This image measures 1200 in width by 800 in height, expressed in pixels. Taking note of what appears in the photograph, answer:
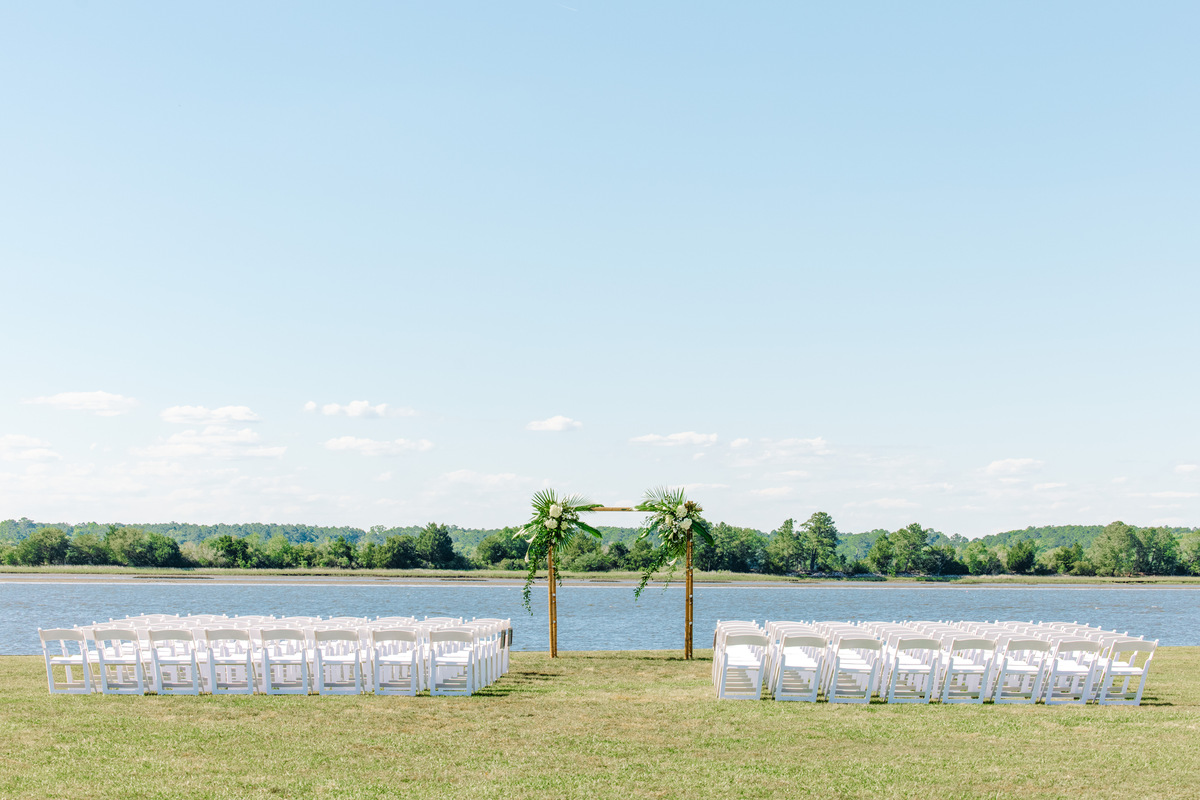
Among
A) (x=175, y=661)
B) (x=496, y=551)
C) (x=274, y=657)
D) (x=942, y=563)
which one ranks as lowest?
(x=942, y=563)

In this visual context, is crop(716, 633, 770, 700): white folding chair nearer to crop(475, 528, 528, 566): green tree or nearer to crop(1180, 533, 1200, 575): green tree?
crop(475, 528, 528, 566): green tree

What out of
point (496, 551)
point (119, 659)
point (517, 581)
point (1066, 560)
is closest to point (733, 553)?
point (517, 581)

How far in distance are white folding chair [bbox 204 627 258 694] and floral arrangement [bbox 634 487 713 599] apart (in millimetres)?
9563

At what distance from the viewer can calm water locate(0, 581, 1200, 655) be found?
54719mm

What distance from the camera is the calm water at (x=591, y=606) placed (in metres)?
54.7

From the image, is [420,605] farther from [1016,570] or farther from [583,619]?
[1016,570]

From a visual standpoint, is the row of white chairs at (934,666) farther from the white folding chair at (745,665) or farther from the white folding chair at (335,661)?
the white folding chair at (335,661)

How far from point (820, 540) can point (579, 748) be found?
14403 cm

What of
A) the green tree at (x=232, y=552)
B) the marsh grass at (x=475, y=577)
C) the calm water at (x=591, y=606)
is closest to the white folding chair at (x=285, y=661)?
the calm water at (x=591, y=606)

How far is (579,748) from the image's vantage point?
1041 centimetres

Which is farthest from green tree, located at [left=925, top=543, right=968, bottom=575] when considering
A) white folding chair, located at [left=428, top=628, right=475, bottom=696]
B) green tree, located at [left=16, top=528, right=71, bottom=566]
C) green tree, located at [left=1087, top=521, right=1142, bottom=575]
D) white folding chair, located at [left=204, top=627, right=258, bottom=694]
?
white folding chair, located at [left=204, top=627, right=258, bottom=694]

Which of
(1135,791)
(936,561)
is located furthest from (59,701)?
(936,561)

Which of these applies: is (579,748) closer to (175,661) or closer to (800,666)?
(800,666)

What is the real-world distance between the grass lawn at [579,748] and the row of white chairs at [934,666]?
617 mm
